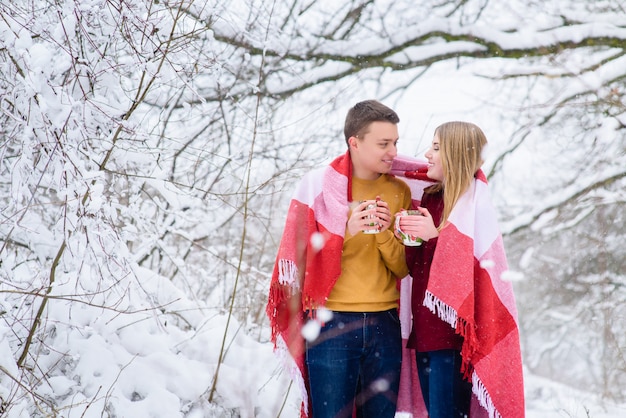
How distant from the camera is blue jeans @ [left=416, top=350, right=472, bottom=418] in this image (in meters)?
2.41

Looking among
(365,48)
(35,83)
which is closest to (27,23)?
(35,83)

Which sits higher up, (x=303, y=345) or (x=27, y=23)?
Result: (x=27, y=23)

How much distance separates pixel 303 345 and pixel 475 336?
2.48 feet

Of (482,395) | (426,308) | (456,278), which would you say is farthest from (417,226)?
(482,395)

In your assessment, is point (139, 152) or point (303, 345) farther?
point (139, 152)

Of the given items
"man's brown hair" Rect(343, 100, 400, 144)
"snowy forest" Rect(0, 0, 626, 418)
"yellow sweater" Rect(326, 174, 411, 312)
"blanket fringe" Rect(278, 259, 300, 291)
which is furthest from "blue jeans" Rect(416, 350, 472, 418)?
"man's brown hair" Rect(343, 100, 400, 144)

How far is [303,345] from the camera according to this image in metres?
2.70

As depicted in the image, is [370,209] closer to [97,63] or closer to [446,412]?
[446,412]

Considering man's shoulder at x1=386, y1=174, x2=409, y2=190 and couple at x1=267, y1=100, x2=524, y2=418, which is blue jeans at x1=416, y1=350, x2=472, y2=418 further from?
man's shoulder at x1=386, y1=174, x2=409, y2=190

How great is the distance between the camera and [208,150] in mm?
4453

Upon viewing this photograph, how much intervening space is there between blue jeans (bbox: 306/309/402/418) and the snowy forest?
0.59 ft

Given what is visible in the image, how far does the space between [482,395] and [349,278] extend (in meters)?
0.72

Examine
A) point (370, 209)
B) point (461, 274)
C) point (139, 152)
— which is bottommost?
point (461, 274)

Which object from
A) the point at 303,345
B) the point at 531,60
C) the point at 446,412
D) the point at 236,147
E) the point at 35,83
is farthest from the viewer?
the point at 531,60
